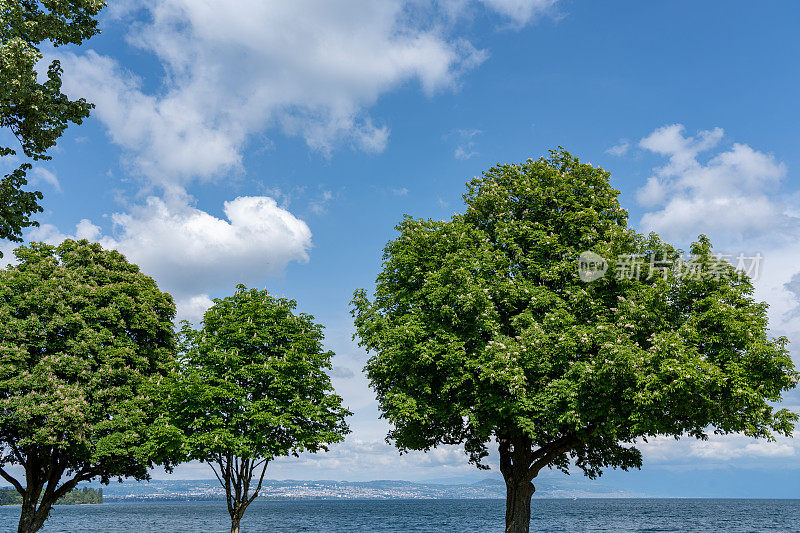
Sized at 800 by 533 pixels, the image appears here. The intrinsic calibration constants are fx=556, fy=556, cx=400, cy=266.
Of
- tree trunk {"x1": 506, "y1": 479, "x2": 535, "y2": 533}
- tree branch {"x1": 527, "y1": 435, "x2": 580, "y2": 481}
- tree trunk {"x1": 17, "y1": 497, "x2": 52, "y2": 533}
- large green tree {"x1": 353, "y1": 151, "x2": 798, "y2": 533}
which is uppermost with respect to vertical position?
large green tree {"x1": 353, "y1": 151, "x2": 798, "y2": 533}

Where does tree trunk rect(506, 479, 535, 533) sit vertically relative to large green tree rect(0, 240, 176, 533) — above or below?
below

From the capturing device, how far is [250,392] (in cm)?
2678

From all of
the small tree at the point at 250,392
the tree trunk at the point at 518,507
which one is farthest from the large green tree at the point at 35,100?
the tree trunk at the point at 518,507

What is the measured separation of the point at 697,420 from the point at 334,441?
16390 mm

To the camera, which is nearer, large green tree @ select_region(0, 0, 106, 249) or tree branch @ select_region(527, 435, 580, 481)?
large green tree @ select_region(0, 0, 106, 249)

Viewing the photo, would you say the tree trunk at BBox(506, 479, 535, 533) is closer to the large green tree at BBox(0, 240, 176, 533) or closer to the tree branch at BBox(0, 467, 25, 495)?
the large green tree at BBox(0, 240, 176, 533)

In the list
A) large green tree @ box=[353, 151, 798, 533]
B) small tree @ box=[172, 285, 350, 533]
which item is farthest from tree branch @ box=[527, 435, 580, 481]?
small tree @ box=[172, 285, 350, 533]

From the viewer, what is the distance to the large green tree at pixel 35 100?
14047 millimetres

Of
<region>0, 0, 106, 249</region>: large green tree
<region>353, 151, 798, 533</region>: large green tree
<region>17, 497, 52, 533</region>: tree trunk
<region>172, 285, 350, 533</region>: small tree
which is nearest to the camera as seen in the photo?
<region>0, 0, 106, 249</region>: large green tree

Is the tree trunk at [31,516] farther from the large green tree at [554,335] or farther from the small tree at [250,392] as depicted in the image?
the large green tree at [554,335]

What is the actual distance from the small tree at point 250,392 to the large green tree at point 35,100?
41.3ft

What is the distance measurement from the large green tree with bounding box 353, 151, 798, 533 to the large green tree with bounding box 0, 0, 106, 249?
50.3 feet

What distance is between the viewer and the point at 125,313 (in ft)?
111

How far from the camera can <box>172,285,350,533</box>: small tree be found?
1012 inches
